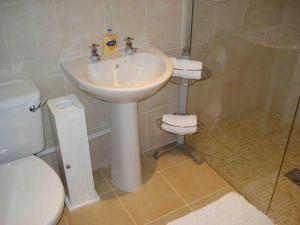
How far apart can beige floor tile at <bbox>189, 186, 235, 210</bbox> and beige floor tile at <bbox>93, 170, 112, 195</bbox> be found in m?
0.55

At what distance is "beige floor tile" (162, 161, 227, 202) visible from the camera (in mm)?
2193

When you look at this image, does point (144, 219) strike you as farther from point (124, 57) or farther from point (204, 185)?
point (124, 57)

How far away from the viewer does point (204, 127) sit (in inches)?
96.0

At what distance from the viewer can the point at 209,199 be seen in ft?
7.02

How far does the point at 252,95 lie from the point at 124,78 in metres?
0.95

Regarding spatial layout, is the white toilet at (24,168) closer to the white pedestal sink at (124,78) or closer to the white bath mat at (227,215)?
the white pedestal sink at (124,78)

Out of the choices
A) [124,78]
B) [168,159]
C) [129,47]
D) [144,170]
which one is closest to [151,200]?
[144,170]

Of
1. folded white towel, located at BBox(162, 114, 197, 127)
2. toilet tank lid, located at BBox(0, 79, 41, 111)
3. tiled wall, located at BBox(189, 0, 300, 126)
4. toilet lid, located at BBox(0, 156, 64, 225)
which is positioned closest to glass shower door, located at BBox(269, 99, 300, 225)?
tiled wall, located at BBox(189, 0, 300, 126)

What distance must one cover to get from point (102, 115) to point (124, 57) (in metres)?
0.44

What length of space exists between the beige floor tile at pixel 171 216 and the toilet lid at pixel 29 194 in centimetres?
69

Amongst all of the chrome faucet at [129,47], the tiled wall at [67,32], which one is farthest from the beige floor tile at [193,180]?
the chrome faucet at [129,47]

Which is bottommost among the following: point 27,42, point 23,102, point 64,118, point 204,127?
point 204,127

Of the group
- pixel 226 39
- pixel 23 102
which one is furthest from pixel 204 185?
pixel 23 102

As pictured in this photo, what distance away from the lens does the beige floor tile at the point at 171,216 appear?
1992 mm
